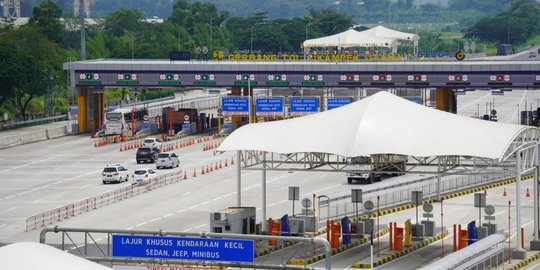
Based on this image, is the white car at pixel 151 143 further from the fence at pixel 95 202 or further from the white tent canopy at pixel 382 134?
the white tent canopy at pixel 382 134

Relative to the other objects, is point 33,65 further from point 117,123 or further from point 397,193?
point 397,193

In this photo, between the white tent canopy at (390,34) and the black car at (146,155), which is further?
the white tent canopy at (390,34)

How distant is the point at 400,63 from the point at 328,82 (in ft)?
Answer: 19.5

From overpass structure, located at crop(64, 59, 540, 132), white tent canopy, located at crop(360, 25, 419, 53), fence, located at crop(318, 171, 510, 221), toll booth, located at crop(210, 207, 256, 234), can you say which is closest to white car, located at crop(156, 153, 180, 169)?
fence, located at crop(318, 171, 510, 221)

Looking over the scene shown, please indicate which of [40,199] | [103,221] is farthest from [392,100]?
[40,199]

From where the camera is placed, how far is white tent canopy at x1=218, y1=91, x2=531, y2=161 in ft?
198

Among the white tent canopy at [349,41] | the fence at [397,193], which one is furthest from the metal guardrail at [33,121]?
the fence at [397,193]

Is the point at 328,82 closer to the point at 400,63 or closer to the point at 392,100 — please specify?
the point at 400,63

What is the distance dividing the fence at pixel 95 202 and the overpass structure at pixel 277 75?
28.4 m

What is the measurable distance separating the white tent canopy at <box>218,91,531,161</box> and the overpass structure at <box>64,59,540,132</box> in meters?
51.5

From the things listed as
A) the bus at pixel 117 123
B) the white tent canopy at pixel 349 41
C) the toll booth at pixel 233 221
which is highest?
the white tent canopy at pixel 349 41

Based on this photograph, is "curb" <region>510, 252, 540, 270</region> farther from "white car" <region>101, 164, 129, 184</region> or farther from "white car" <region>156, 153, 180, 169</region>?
"white car" <region>156, 153, 180, 169</region>

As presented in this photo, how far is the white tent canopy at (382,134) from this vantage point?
60344 millimetres

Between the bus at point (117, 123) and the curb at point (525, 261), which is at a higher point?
the bus at point (117, 123)
